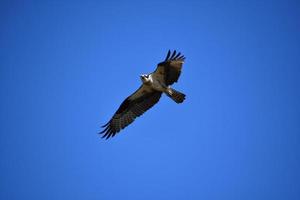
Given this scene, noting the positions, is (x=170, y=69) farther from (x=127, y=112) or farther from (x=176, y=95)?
(x=127, y=112)

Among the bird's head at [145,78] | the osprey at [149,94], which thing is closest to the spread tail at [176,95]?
the osprey at [149,94]

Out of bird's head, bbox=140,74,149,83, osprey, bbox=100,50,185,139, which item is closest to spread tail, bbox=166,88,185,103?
osprey, bbox=100,50,185,139

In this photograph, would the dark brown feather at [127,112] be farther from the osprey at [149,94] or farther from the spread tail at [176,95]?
the spread tail at [176,95]

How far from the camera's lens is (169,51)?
43.1 feet

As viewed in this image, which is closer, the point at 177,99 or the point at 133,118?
the point at 177,99

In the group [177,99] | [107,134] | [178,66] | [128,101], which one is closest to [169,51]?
[178,66]

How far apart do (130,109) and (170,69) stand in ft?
6.88

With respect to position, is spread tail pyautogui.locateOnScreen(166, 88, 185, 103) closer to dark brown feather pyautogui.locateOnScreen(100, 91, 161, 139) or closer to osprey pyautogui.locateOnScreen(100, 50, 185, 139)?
osprey pyautogui.locateOnScreen(100, 50, 185, 139)

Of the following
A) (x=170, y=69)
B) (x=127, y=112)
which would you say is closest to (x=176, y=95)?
(x=170, y=69)

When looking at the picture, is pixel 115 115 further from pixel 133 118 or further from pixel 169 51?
pixel 169 51

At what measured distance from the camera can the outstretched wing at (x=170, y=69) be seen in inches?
524

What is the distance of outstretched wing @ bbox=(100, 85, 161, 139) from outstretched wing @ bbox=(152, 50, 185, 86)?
0.92 meters

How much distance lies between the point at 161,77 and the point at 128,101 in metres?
1.62

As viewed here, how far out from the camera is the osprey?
13.4m
